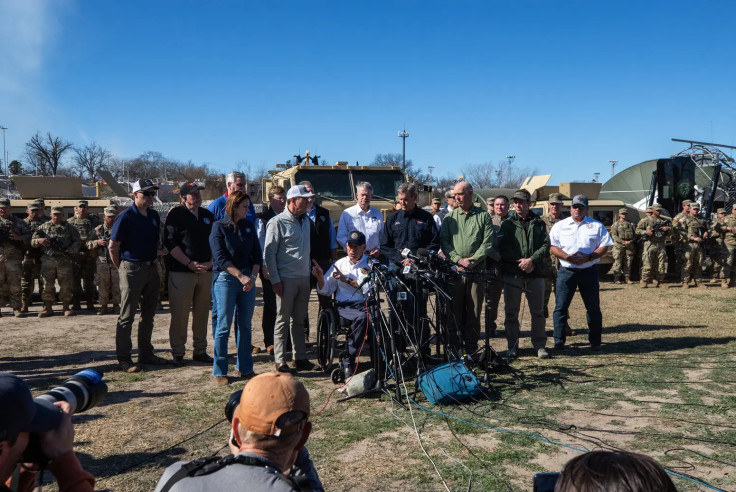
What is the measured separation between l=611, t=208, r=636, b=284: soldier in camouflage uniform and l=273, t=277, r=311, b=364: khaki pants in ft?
31.2

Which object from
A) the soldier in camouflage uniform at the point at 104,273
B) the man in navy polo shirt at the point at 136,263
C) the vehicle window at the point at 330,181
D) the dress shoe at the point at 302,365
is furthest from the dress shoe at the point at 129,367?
the vehicle window at the point at 330,181

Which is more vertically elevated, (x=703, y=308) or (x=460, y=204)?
(x=460, y=204)

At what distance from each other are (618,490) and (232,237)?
482cm

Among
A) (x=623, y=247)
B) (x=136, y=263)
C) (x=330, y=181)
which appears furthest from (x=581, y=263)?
(x=623, y=247)

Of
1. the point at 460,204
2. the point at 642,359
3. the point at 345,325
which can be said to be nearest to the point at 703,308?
the point at 642,359

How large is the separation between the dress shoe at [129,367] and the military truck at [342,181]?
5.74 metres

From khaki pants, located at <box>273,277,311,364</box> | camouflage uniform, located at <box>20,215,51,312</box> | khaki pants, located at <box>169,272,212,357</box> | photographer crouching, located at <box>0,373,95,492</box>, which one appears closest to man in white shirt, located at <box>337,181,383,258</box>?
khaki pants, located at <box>273,277,311,364</box>

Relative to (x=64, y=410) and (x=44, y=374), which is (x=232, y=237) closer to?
(x=44, y=374)

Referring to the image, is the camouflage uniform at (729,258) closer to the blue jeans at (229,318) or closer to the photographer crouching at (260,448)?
the blue jeans at (229,318)

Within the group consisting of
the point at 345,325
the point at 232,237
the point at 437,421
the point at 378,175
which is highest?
the point at 378,175

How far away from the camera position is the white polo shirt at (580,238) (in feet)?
23.6

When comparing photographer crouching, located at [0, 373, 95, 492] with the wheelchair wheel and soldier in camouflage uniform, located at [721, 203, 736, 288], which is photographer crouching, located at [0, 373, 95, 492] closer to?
the wheelchair wheel

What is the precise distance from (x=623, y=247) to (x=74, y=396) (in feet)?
43.4

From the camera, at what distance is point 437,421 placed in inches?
180
